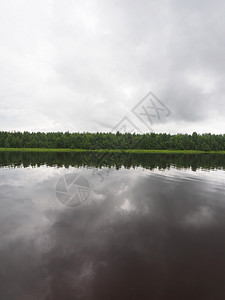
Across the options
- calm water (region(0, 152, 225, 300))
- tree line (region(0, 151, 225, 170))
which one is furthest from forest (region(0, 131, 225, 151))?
calm water (region(0, 152, 225, 300))

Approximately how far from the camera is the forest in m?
139

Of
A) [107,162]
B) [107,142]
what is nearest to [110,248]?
[107,162]

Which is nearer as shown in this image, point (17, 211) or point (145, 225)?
point (145, 225)

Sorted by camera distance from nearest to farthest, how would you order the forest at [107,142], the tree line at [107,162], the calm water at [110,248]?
the calm water at [110,248], the tree line at [107,162], the forest at [107,142]

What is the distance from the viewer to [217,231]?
33.6 ft

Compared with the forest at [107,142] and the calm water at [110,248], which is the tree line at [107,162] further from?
the forest at [107,142]

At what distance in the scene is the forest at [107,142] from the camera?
138750mm

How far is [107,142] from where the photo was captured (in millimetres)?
146250

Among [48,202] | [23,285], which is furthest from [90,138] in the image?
[23,285]

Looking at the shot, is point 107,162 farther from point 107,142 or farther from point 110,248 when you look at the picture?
point 107,142

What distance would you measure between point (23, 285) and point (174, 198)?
1493cm

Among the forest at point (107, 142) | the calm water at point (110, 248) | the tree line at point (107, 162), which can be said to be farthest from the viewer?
the forest at point (107, 142)

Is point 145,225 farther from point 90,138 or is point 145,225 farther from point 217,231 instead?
point 90,138

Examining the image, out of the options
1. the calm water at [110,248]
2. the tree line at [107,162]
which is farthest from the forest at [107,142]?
the calm water at [110,248]
